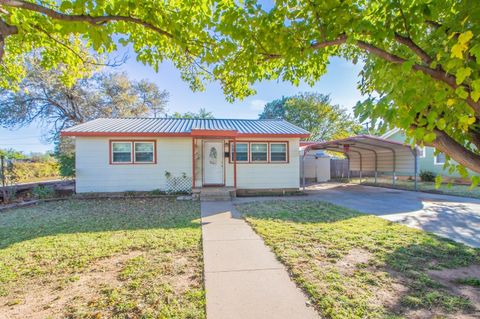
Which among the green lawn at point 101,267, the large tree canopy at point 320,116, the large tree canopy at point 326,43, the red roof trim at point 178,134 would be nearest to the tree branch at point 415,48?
the large tree canopy at point 326,43

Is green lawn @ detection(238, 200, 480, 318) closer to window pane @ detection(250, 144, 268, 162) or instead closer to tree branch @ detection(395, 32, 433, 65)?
tree branch @ detection(395, 32, 433, 65)

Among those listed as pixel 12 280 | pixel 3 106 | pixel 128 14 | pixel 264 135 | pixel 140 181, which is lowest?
pixel 12 280

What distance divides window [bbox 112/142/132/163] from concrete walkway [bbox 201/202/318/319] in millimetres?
7142

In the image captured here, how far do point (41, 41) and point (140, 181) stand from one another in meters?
7.21

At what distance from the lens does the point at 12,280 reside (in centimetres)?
328

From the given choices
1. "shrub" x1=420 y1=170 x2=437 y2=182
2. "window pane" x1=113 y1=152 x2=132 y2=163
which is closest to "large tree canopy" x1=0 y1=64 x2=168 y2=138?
"window pane" x1=113 y1=152 x2=132 y2=163

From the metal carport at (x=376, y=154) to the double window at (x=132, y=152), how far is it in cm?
738

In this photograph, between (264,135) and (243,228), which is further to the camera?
(264,135)

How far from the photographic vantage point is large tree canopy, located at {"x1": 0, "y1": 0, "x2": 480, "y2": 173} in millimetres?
1523

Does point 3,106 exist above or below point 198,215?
above

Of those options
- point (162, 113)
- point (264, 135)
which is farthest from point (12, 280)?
point (162, 113)

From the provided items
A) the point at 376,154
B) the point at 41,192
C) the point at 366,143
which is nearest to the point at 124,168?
the point at 41,192

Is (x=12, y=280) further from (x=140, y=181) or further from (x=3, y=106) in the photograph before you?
(x=3, y=106)

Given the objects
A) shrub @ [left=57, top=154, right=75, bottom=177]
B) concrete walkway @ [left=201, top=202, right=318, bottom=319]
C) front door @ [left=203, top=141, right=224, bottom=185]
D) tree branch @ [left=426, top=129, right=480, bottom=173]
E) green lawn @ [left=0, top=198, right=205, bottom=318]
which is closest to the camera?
tree branch @ [left=426, top=129, right=480, bottom=173]
